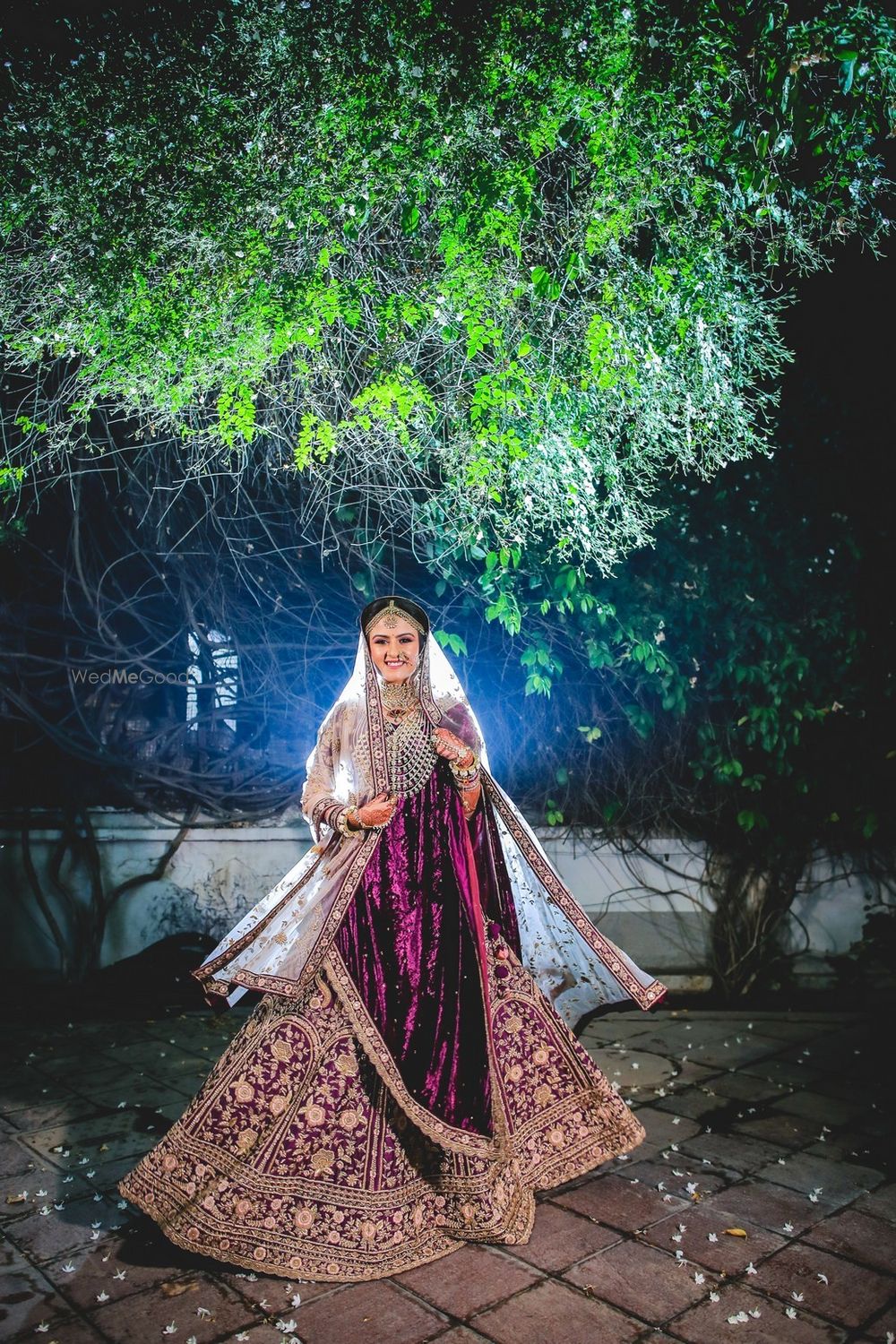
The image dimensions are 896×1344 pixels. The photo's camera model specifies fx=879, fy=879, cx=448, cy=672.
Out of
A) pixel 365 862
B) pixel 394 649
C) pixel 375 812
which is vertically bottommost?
pixel 365 862

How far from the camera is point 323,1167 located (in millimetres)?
2666

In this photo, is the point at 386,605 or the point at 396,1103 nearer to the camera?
the point at 396,1103

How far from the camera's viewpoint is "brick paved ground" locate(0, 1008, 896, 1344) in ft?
7.86

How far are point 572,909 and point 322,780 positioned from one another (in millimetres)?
1022

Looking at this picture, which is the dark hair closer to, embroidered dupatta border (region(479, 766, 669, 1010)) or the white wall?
embroidered dupatta border (region(479, 766, 669, 1010))

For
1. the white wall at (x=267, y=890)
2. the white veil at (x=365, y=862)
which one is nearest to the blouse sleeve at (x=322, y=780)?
the white veil at (x=365, y=862)

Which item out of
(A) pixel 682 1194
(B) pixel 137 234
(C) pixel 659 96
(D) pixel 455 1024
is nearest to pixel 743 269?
(C) pixel 659 96

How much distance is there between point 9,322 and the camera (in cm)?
376

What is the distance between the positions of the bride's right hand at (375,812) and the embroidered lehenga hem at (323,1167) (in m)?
0.49

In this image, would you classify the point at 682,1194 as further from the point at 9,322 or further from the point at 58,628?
the point at 58,628

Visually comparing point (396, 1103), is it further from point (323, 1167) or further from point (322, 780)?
point (322, 780)

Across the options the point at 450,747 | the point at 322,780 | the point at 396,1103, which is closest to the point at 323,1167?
the point at 396,1103

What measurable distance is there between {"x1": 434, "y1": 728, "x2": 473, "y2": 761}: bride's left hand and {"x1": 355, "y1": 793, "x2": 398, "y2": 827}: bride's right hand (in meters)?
0.26

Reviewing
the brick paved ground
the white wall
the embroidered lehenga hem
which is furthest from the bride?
the white wall
